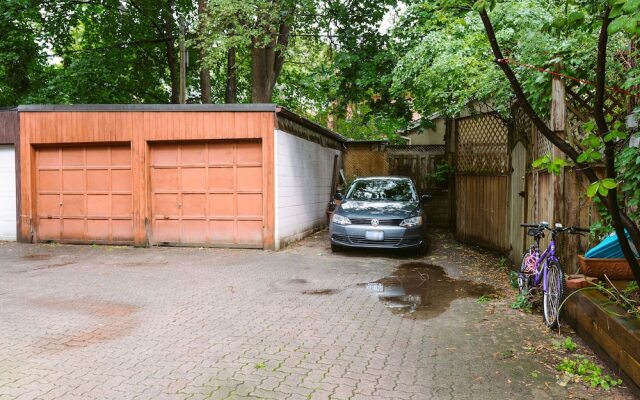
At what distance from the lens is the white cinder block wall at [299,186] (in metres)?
10.6

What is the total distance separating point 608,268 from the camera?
4.75m

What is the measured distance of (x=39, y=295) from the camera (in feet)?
21.6

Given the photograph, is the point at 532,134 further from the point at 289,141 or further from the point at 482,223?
the point at 289,141

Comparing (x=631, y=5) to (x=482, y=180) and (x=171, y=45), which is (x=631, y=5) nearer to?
(x=482, y=180)

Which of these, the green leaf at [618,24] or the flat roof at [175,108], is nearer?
the green leaf at [618,24]

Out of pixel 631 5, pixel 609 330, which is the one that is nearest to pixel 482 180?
pixel 609 330

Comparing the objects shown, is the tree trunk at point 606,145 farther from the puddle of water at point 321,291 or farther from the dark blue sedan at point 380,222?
the dark blue sedan at point 380,222

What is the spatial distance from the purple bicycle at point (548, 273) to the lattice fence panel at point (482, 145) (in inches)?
134

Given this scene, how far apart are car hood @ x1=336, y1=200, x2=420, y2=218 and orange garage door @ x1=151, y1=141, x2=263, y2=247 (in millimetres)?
2005

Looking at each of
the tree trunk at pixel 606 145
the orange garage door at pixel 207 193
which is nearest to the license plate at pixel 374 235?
the orange garage door at pixel 207 193

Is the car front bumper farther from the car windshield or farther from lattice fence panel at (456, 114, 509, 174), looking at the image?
lattice fence panel at (456, 114, 509, 174)

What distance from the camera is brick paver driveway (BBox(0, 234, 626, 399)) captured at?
3635 mm

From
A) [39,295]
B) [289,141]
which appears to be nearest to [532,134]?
[289,141]

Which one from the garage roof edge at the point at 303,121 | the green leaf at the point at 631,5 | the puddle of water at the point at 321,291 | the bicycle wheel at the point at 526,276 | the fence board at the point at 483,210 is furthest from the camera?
the garage roof edge at the point at 303,121
